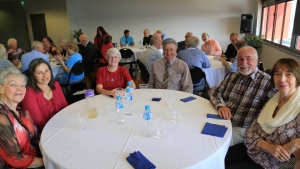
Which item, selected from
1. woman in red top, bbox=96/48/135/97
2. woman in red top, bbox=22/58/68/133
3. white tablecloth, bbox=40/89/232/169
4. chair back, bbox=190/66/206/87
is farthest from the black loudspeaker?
woman in red top, bbox=22/58/68/133

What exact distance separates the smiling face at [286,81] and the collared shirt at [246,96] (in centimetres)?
37

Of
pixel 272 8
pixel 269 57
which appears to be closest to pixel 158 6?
pixel 272 8

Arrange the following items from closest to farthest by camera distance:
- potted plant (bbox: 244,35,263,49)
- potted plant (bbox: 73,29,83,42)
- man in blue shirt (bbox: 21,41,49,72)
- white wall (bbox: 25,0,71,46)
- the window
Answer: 1. man in blue shirt (bbox: 21,41,49,72)
2. the window
3. potted plant (bbox: 244,35,263,49)
4. potted plant (bbox: 73,29,83,42)
5. white wall (bbox: 25,0,71,46)

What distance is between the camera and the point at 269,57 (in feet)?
21.0

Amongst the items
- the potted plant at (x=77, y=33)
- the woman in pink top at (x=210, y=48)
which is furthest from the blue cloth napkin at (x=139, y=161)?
the potted plant at (x=77, y=33)

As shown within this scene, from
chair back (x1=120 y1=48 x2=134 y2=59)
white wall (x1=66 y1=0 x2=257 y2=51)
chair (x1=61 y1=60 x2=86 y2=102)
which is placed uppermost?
white wall (x1=66 y1=0 x2=257 y2=51)

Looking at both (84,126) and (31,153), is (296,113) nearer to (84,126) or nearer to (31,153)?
(84,126)

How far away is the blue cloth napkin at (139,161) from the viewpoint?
1.12m

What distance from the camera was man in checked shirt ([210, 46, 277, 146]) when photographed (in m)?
1.85

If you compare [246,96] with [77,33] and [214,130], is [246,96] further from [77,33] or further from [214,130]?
[77,33]

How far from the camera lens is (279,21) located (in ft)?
20.6

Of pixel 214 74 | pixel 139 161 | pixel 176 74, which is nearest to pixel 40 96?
pixel 139 161

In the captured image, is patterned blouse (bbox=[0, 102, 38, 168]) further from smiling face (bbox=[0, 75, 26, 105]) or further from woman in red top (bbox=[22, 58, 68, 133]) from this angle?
woman in red top (bbox=[22, 58, 68, 133])

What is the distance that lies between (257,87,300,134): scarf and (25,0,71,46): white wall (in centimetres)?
923
